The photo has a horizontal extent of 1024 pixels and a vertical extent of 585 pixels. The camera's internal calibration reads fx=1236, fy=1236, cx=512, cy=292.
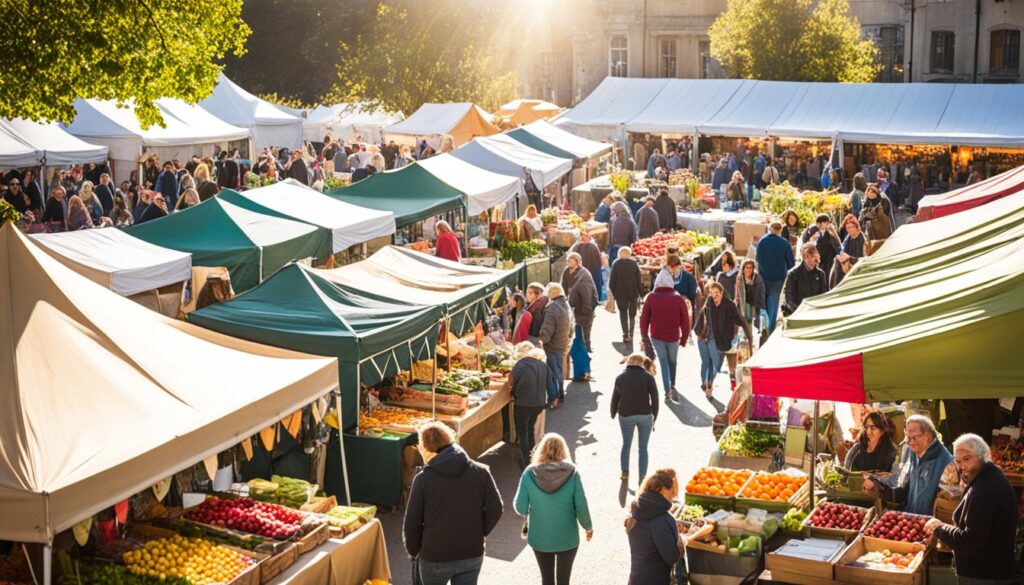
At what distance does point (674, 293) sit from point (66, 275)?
6774mm

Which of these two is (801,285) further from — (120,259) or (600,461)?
(120,259)

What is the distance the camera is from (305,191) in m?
17.1

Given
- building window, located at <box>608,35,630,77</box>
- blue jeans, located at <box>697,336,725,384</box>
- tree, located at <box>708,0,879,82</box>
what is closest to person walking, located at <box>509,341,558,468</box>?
blue jeans, located at <box>697,336,725,384</box>

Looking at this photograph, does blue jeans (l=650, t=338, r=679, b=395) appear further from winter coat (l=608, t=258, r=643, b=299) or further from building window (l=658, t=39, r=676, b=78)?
building window (l=658, t=39, r=676, b=78)

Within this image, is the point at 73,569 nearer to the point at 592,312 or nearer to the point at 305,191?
the point at 592,312

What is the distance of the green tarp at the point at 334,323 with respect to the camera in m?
10.0

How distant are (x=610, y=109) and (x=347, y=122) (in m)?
8.94

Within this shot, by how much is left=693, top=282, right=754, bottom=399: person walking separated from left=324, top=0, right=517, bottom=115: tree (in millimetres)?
28473

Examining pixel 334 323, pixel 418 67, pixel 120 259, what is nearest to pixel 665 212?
pixel 120 259

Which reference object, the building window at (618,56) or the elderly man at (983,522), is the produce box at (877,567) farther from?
the building window at (618,56)

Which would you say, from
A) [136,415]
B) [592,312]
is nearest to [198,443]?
[136,415]

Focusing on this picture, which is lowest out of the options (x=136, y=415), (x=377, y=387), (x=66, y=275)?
(x=377, y=387)

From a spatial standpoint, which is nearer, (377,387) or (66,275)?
(66,275)

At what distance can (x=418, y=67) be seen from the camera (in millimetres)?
41438
